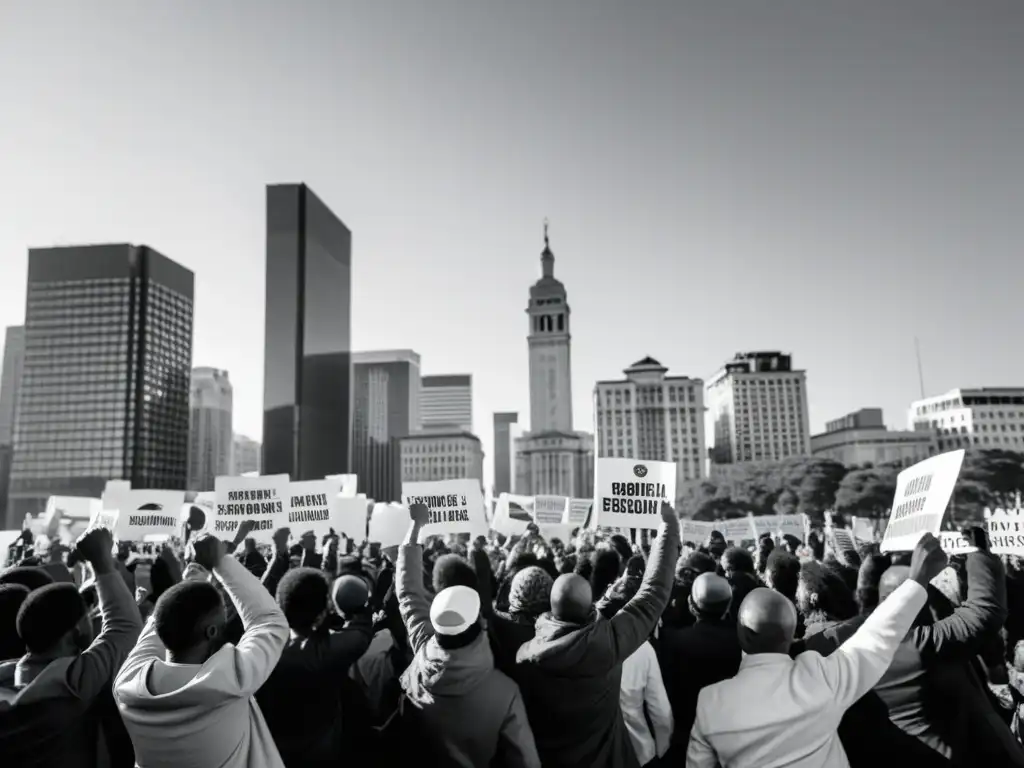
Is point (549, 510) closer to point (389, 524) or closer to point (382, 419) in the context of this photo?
point (389, 524)

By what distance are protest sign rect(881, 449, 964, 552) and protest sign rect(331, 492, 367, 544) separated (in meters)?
13.2

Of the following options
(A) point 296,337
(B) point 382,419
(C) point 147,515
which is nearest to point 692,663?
(C) point 147,515

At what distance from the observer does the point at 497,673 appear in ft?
10.9

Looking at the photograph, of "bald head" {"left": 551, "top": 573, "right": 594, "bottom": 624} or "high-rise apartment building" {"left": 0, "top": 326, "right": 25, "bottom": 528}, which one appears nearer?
"bald head" {"left": 551, "top": 573, "right": 594, "bottom": 624}

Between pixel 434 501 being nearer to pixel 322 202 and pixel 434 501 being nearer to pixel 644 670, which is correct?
pixel 644 670

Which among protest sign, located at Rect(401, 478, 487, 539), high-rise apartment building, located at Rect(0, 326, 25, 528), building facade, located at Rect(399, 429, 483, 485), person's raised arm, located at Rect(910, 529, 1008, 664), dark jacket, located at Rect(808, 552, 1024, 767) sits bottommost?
dark jacket, located at Rect(808, 552, 1024, 767)

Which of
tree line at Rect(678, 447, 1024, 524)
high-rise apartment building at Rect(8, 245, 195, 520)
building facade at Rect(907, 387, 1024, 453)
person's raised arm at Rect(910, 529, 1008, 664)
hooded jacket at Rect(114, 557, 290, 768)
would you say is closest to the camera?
hooded jacket at Rect(114, 557, 290, 768)

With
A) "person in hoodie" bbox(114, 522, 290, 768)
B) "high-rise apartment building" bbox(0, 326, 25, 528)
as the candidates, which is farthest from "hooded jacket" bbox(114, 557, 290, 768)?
"high-rise apartment building" bbox(0, 326, 25, 528)

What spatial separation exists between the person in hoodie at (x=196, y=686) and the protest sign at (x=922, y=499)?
10.6 feet

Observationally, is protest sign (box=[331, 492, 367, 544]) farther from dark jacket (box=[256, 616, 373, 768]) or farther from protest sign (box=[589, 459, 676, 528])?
dark jacket (box=[256, 616, 373, 768])

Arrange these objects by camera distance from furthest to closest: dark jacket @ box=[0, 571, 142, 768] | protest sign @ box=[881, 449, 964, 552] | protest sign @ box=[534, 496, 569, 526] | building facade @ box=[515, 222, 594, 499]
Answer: building facade @ box=[515, 222, 594, 499]
protest sign @ box=[534, 496, 569, 526]
protest sign @ box=[881, 449, 964, 552]
dark jacket @ box=[0, 571, 142, 768]

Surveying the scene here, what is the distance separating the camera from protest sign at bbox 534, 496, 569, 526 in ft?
52.7

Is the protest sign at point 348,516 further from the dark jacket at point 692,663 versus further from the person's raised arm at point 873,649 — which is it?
the person's raised arm at point 873,649

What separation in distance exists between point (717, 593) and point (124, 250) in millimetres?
124841
